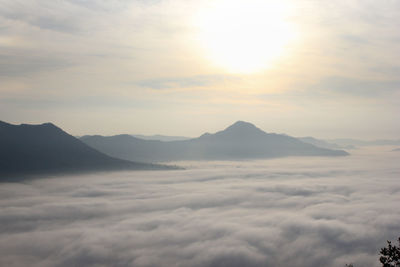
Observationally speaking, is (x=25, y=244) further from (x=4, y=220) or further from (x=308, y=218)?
(x=308, y=218)

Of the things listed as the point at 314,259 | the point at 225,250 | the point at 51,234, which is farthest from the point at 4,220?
the point at 314,259

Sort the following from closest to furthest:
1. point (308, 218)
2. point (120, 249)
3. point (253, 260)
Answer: point (253, 260) → point (120, 249) → point (308, 218)

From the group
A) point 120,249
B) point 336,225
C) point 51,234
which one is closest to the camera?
point 120,249

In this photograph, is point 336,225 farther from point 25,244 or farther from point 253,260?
point 25,244

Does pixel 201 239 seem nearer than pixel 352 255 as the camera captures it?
No

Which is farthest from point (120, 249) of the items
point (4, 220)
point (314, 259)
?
point (4, 220)

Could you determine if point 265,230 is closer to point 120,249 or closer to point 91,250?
point 120,249

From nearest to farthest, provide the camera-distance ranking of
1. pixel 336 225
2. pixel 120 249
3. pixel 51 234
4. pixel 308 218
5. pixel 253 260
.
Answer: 1. pixel 253 260
2. pixel 120 249
3. pixel 51 234
4. pixel 336 225
5. pixel 308 218

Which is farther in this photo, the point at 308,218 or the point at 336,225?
the point at 308,218

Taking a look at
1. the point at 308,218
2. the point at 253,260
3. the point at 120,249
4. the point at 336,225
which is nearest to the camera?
the point at 253,260
